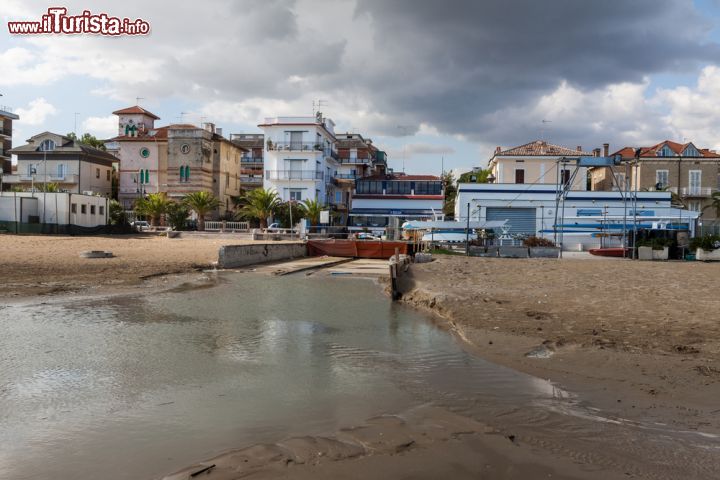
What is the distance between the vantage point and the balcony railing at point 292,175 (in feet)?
216

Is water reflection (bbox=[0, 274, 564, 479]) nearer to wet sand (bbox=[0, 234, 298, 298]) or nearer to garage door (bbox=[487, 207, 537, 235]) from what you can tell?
wet sand (bbox=[0, 234, 298, 298])

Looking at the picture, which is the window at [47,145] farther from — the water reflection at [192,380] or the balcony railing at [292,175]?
the water reflection at [192,380]

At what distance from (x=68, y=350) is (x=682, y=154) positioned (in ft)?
200

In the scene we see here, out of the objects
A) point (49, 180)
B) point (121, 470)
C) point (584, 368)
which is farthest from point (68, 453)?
point (49, 180)

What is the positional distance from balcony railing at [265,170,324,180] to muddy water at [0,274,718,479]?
170ft

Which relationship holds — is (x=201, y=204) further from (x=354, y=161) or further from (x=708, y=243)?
(x=708, y=243)

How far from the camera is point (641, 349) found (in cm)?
959

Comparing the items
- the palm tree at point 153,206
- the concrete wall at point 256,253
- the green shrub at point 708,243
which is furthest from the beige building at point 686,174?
the palm tree at point 153,206

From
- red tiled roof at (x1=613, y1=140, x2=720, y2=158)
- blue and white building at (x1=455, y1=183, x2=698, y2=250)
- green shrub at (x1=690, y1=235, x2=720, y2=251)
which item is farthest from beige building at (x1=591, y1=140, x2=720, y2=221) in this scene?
green shrub at (x1=690, y1=235, x2=720, y2=251)

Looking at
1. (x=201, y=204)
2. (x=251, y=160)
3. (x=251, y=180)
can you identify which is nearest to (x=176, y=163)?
(x=201, y=204)

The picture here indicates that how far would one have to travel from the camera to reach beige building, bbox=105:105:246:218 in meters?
64.2

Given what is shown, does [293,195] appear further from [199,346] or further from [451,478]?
[451,478]

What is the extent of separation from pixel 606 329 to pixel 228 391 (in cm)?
722

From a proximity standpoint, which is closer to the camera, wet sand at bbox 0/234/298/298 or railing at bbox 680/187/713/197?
wet sand at bbox 0/234/298/298
